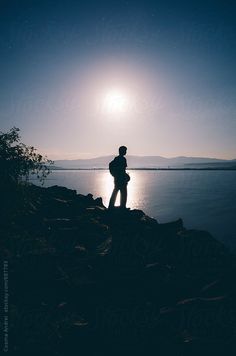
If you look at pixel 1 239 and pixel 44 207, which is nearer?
pixel 1 239

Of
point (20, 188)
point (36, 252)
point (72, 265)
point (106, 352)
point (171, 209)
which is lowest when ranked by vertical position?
point (171, 209)

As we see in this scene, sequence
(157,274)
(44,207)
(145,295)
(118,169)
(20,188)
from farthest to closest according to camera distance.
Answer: (44,207), (118,169), (20,188), (157,274), (145,295)

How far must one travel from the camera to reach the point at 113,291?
768 cm

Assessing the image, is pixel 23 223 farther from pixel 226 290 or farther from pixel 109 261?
pixel 226 290

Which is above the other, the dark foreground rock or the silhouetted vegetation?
the silhouetted vegetation

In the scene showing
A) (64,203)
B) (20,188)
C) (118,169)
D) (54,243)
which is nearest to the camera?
(20,188)

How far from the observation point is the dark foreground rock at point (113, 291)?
18.7ft

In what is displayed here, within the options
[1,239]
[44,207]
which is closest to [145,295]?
[1,239]

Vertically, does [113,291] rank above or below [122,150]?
below

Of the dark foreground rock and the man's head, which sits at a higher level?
the man's head

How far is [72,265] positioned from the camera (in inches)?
341

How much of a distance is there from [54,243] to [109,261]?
249cm

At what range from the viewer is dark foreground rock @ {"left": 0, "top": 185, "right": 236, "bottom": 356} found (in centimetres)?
571

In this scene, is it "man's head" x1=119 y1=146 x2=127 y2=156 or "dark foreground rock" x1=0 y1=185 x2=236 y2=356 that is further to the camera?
"man's head" x1=119 y1=146 x2=127 y2=156
